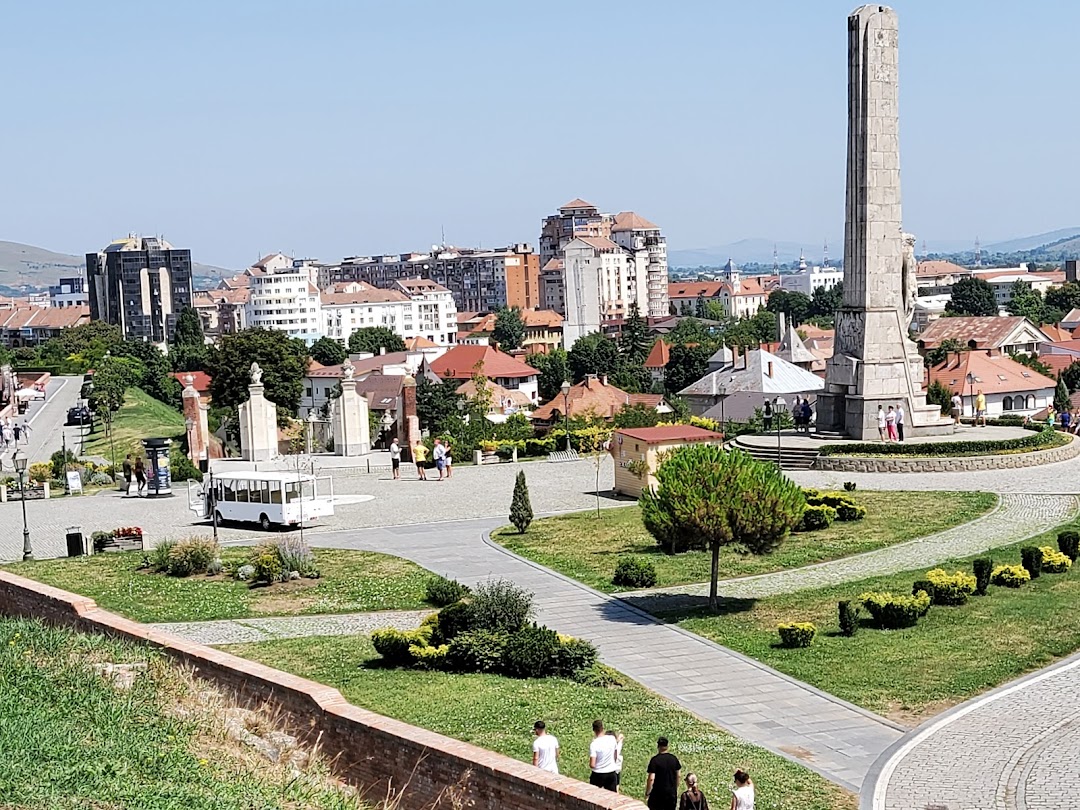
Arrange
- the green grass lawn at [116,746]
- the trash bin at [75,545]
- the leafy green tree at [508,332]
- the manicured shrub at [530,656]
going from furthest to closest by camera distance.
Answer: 1. the leafy green tree at [508,332]
2. the trash bin at [75,545]
3. the manicured shrub at [530,656]
4. the green grass lawn at [116,746]

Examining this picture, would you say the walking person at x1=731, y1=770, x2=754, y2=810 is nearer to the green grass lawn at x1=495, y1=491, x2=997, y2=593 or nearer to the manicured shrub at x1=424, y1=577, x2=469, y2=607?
the manicured shrub at x1=424, y1=577, x2=469, y2=607

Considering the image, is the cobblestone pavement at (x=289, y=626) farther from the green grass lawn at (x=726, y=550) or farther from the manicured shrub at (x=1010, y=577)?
the manicured shrub at (x=1010, y=577)

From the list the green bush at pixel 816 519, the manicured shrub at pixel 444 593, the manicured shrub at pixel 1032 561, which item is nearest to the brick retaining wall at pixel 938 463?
the green bush at pixel 816 519

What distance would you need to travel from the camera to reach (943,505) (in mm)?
27734

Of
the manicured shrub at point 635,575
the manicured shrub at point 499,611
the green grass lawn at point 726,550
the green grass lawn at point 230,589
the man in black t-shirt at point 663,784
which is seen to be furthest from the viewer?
the green grass lawn at point 726,550

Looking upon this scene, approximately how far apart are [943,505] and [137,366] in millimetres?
62694

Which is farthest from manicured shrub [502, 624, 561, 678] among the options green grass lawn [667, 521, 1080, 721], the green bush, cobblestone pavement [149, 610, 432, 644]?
the green bush

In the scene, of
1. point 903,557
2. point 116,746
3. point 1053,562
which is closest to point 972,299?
point 903,557

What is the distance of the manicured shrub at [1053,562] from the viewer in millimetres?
21312

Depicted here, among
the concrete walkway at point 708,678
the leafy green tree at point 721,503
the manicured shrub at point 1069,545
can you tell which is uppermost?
the leafy green tree at point 721,503

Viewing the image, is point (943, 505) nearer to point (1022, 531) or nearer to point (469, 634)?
point (1022, 531)

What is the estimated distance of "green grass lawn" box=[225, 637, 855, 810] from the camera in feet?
42.4

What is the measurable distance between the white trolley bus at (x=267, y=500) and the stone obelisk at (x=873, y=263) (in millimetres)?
13743

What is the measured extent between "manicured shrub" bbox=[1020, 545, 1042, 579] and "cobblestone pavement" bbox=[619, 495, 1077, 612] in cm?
172
